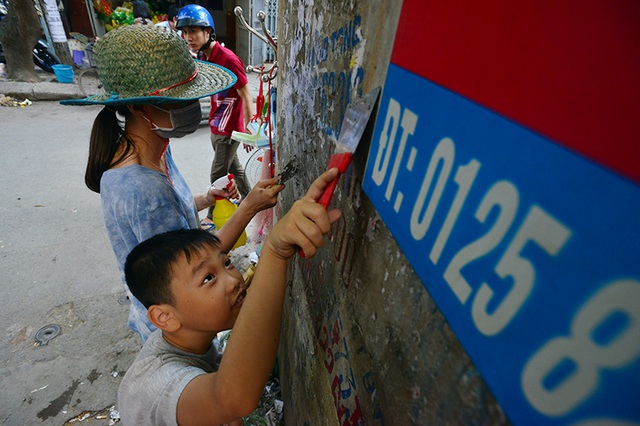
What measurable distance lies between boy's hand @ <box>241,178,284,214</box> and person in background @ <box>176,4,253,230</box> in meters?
2.24

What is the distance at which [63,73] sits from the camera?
311 inches

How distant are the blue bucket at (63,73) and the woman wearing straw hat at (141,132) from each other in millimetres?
8666

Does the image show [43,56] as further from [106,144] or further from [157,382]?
[157,382]

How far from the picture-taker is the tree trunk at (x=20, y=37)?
22.2 ft

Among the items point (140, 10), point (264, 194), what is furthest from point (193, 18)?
point (140, 10)

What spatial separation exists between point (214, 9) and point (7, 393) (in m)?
13.2

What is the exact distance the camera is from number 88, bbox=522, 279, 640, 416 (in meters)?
0.24

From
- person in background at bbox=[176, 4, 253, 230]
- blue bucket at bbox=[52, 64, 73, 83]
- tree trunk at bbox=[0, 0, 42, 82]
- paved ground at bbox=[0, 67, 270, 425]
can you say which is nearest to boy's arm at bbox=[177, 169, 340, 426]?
paved ground at bbox=[0, 67, 270, 425]

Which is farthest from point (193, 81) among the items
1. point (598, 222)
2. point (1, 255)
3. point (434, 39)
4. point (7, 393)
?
point (1, 255)

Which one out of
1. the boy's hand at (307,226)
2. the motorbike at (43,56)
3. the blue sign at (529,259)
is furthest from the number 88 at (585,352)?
the motorbike at (43,56)

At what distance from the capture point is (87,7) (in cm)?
1019

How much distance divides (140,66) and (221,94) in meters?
2.32

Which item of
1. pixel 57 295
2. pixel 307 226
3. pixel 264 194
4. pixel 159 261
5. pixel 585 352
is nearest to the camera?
pixel 585 352

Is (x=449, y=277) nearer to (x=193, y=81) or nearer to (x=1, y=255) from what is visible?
(x=193, y=81)
